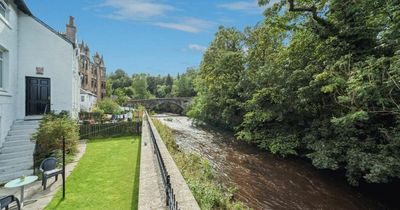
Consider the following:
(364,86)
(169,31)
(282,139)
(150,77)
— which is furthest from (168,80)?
(364,86)

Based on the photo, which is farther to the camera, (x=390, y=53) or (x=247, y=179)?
(x=247, y=179)

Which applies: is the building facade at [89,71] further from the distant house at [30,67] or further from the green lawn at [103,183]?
the green lawn at [103,183]

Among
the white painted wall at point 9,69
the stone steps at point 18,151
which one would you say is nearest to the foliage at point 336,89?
the white painted wall at point 9,69

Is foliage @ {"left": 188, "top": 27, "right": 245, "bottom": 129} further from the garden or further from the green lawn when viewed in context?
the green lawn

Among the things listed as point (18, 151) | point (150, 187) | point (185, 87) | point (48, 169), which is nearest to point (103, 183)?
point (48, 169)

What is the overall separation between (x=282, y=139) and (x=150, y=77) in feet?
347

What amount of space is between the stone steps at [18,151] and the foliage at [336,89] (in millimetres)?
12659

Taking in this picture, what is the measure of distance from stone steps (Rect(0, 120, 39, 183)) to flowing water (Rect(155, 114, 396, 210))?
8.75m

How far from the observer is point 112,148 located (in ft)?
49.8

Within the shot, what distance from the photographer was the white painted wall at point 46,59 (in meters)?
13.8

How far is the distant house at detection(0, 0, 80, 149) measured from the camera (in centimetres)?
1218

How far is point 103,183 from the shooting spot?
28.2 feet

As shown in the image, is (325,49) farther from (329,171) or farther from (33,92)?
(33,92)

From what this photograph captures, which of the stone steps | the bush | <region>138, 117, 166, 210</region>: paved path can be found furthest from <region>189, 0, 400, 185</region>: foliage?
the stone steps
